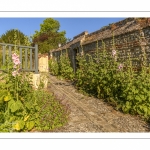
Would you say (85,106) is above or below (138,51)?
below

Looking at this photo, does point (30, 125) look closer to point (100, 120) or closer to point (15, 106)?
point (15, 106)

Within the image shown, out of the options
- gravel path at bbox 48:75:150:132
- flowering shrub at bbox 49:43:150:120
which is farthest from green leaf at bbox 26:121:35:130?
flowering shrub at bbox 49:43:150:120

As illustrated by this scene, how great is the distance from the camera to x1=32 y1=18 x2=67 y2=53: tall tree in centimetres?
3084

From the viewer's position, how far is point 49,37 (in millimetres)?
35500

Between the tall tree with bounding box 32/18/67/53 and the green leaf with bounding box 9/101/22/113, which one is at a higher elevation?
the tall tree with bounding box 32/18/67/53

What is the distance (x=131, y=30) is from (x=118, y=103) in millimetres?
3125

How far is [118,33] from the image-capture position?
8102 millimetres

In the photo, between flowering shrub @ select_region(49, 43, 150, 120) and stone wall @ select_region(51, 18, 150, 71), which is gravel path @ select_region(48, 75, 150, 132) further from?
stone wall @ select_region(51, 18, 150, 71)

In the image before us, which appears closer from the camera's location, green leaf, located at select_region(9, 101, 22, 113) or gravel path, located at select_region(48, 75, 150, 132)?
green leaf, located at select_region(9, 101, 22, 113)

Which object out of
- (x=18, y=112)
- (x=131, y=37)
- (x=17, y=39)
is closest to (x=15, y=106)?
(x=18, y=112)
